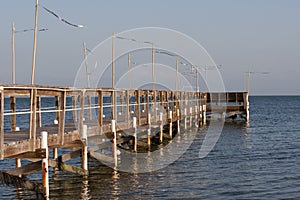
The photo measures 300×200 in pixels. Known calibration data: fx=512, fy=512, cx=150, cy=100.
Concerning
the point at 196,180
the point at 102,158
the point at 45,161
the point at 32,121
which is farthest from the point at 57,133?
the point at 196,180

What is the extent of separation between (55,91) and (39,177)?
5825mm

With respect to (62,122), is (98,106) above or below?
above

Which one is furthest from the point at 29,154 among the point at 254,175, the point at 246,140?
the point at 246,140

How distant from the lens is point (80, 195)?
57.2 feet

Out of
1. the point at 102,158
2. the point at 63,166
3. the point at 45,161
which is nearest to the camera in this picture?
the point at 45,161

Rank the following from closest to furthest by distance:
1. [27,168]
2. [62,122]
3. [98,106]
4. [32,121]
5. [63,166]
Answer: [32,121] < [27,168] < [62,122] < [63,166] < [98,106]

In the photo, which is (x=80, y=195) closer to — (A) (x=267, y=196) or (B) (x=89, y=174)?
(B) (x=89, y=174)

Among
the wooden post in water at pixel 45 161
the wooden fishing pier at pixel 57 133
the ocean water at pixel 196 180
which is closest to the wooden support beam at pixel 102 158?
the wooden fishing pier at pixel 57 133

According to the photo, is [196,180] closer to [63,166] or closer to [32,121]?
[63,166]

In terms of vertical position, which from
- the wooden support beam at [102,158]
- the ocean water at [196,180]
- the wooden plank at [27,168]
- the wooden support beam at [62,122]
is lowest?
the ocean water at [196,180]

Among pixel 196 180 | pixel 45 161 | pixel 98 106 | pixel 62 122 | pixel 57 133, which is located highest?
pixel 98 106

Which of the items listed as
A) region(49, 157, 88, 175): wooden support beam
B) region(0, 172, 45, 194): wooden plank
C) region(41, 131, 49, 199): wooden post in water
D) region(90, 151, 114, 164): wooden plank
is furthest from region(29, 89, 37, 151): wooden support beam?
region(90, 151, 114, 164): wooden plank

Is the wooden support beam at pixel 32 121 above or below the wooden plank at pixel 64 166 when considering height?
above

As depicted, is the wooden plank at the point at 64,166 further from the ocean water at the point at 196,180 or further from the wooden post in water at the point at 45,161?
the wooden post in water at the point at 45,161
